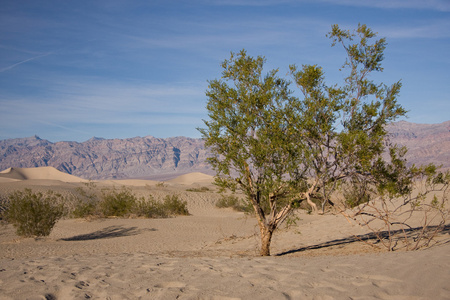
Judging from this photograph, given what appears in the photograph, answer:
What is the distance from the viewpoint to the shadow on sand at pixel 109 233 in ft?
53.1

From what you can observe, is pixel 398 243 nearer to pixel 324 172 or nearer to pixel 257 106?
pixel 324 172

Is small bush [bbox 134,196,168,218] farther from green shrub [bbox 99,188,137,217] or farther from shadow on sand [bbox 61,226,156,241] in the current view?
shadow on sand [bbox 61,226,156,241]

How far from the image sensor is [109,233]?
56.7 feet

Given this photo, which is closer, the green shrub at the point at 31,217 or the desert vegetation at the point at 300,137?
the desert vegetation at the point at 300,137

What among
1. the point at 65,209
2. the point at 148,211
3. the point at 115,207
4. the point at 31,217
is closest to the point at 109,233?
the point at 31,217

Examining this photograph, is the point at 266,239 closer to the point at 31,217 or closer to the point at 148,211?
the point at 31,217

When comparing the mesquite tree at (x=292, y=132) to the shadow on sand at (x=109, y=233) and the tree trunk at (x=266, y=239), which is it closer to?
→ the tree trunk at (x=266, y=239)

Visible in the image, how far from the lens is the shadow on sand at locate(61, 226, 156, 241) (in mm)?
16188

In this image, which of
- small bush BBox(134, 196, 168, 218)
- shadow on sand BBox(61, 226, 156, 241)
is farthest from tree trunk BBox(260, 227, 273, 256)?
small bush BBox(134, 196, 168, 218)

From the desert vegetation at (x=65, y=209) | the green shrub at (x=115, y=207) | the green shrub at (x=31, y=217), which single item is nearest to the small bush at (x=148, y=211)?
the desert vegetation at (x=65, y=209)

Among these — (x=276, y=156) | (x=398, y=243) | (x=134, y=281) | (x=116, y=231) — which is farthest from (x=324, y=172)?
(x=116, y=231)

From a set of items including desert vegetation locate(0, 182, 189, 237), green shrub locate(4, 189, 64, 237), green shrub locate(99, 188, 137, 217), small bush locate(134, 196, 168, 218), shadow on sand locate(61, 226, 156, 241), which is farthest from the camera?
small bush locate(134, 196, 168, 218)

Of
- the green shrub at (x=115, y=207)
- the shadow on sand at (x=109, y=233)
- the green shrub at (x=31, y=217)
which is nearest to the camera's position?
the green shrub at (x=31, y=217)

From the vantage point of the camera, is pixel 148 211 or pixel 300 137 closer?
pixel 300 137
